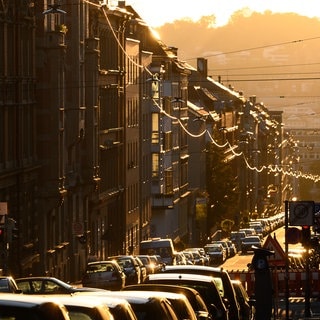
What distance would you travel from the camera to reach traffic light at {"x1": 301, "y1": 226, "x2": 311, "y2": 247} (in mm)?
35375

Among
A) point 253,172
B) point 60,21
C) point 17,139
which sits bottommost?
point 253,172

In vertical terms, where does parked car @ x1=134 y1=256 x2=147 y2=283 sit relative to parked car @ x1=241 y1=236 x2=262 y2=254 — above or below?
above

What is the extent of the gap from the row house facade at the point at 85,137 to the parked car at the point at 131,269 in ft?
12.2

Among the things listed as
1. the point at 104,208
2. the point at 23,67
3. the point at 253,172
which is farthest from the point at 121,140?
the point at 253,172

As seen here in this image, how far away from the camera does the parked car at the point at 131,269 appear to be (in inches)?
1997

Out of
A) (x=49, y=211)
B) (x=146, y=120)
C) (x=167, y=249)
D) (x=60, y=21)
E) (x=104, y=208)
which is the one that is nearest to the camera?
(x=49, y=211)

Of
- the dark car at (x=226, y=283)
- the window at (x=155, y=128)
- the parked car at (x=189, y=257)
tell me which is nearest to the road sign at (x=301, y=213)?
the dark car at (x=226, y=283)

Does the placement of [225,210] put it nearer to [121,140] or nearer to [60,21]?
[121,140]

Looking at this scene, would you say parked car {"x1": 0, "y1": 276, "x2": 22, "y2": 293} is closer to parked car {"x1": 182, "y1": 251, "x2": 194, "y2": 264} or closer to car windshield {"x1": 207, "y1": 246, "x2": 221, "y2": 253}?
parked car {"x1": 182, "y1": 251, "x2": 194, "y2": 264}

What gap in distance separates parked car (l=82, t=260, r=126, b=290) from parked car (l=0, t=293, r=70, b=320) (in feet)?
108

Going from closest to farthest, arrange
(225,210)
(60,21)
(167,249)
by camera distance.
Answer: (60,21)
(167,249)
(225,210)

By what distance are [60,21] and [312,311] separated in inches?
1073

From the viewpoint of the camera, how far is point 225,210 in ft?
469

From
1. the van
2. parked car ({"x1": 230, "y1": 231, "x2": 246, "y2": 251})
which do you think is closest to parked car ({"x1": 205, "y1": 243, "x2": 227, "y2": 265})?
the van
